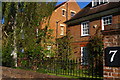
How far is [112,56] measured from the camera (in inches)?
145

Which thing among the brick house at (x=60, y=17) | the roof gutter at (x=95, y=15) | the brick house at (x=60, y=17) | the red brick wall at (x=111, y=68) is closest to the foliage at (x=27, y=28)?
the roof gutter at (x=95, y=15)

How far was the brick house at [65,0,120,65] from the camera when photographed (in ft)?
41.6

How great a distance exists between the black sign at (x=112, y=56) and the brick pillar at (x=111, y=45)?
0.10 meters

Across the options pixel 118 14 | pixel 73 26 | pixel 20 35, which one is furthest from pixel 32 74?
pixel 73 26

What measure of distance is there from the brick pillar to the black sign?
10 centimetres

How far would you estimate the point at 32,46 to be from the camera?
10.0m

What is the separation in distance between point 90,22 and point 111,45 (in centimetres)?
1093

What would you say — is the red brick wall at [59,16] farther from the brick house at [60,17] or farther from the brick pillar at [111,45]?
the brick pillar at [111,45]

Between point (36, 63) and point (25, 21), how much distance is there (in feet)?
12.0

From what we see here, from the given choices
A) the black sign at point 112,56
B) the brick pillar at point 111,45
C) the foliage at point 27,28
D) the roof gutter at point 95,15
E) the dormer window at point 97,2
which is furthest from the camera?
the dormer window at point 97,2

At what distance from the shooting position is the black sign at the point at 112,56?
3.61 metres

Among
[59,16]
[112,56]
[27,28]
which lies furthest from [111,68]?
[59,16]

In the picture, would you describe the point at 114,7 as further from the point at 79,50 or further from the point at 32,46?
the point at 32,46

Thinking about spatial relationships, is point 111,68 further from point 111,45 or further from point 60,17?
point 60,17
